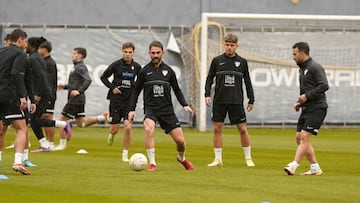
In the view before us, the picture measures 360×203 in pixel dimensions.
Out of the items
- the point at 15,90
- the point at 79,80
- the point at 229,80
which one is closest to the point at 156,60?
the point at 229,80

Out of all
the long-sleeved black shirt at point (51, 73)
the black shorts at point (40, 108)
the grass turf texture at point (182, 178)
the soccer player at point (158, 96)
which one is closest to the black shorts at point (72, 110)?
the grass turf texture at point (182, 178)

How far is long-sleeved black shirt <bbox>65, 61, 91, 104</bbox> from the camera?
2427 centimetres

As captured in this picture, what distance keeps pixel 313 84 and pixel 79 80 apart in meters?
9.26

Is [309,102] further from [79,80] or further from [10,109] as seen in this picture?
[79,80]

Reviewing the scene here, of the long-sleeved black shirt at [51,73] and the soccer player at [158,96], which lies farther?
the long-sleeved black shirt at [51,73]

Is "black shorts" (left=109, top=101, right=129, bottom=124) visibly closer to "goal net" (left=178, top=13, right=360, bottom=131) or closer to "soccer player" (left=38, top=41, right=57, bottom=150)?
"soccer player" (left=38, top=41, right=57, bottom=150)

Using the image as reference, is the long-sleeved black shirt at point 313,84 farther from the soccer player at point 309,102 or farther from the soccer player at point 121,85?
the soccer player at point 121,85

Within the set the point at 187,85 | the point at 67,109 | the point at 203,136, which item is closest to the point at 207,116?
the point at 187,85

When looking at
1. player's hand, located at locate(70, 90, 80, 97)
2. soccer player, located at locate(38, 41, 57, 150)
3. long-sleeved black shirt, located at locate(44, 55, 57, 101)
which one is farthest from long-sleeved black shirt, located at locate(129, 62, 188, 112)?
player's hand, located at locate(70, 90, 80, 97)

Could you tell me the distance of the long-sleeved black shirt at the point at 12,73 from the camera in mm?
15555

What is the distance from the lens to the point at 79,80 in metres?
24.8

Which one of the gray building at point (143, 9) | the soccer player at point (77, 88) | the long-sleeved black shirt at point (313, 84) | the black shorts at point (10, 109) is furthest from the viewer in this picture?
the gray building at point (143, 9)

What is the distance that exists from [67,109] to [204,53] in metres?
7.88

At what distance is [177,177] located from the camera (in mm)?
15805
